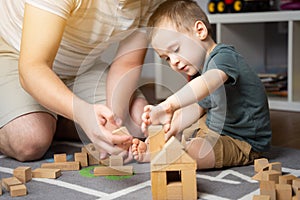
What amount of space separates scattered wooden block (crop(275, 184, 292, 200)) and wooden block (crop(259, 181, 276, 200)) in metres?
0.01

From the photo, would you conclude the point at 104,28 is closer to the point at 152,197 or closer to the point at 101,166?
the point at 101,166

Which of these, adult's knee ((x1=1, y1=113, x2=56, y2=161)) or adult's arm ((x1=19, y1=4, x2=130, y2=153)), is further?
adult's knee ((x1=1, y1=113, x2=56, y2=161))

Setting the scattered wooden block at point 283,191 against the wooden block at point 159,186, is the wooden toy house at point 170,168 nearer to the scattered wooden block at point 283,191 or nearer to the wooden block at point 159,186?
the wooden block at point 159,186

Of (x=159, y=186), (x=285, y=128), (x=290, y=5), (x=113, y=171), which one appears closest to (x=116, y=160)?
(x=113, y=171)

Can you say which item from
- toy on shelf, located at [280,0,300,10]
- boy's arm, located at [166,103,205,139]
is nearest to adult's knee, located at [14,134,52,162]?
boy's arm, located at [166,103,205,139]

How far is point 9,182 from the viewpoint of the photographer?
1.17 metres

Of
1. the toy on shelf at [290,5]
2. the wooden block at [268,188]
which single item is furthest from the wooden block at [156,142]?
the toy on shelf at [290,5]

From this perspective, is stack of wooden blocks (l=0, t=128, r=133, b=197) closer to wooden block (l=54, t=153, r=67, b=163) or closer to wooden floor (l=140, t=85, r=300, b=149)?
wooden block (l=54, t=153, r=67, b=163)

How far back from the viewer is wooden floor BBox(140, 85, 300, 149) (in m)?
1.58

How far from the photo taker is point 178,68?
1313mm

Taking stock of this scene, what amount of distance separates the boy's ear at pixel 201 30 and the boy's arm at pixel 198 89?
133mm

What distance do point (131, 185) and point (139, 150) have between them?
78 millimetres

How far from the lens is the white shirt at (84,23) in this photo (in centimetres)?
132

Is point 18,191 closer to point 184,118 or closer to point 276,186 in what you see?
point 184,118
